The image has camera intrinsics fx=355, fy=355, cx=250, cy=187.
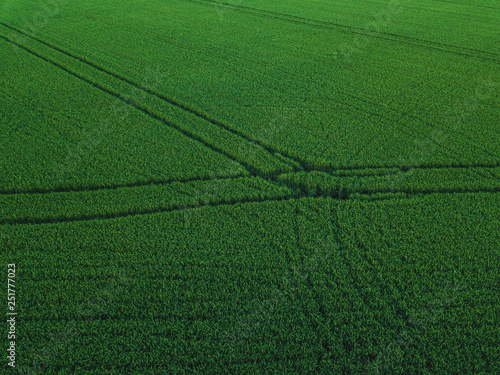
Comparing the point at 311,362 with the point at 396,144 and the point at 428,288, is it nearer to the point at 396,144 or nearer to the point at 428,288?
the point at 428,288

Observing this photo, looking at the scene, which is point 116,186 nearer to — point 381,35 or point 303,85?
point 303,85

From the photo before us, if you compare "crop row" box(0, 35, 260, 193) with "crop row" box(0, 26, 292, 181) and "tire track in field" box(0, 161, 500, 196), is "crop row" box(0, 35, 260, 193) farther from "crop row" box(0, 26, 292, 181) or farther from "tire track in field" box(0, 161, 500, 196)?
"crop row" box(0, 26, 292, 181)

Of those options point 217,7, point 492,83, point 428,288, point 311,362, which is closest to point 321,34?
point 492,83

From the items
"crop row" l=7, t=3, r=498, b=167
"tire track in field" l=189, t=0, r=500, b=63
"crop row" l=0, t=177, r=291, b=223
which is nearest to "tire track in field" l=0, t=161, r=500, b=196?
"crop row" l=0, t=177, r=291, b=223

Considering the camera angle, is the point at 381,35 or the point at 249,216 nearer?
the point at 249,216

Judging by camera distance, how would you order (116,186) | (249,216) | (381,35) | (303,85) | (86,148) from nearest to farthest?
(249,216) < (116,186) < (86,148) < (303,85) < (381,35)

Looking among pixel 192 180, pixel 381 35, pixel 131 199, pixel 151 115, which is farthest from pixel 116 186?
pixel 381 35

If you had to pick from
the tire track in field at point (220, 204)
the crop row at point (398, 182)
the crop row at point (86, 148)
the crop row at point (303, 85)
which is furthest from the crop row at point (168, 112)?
the tire track in field at point (220, 204)

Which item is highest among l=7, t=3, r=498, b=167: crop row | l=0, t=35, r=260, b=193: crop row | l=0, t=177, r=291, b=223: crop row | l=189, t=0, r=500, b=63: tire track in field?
l=189, t=0, r=500, b=63: tire track in field
